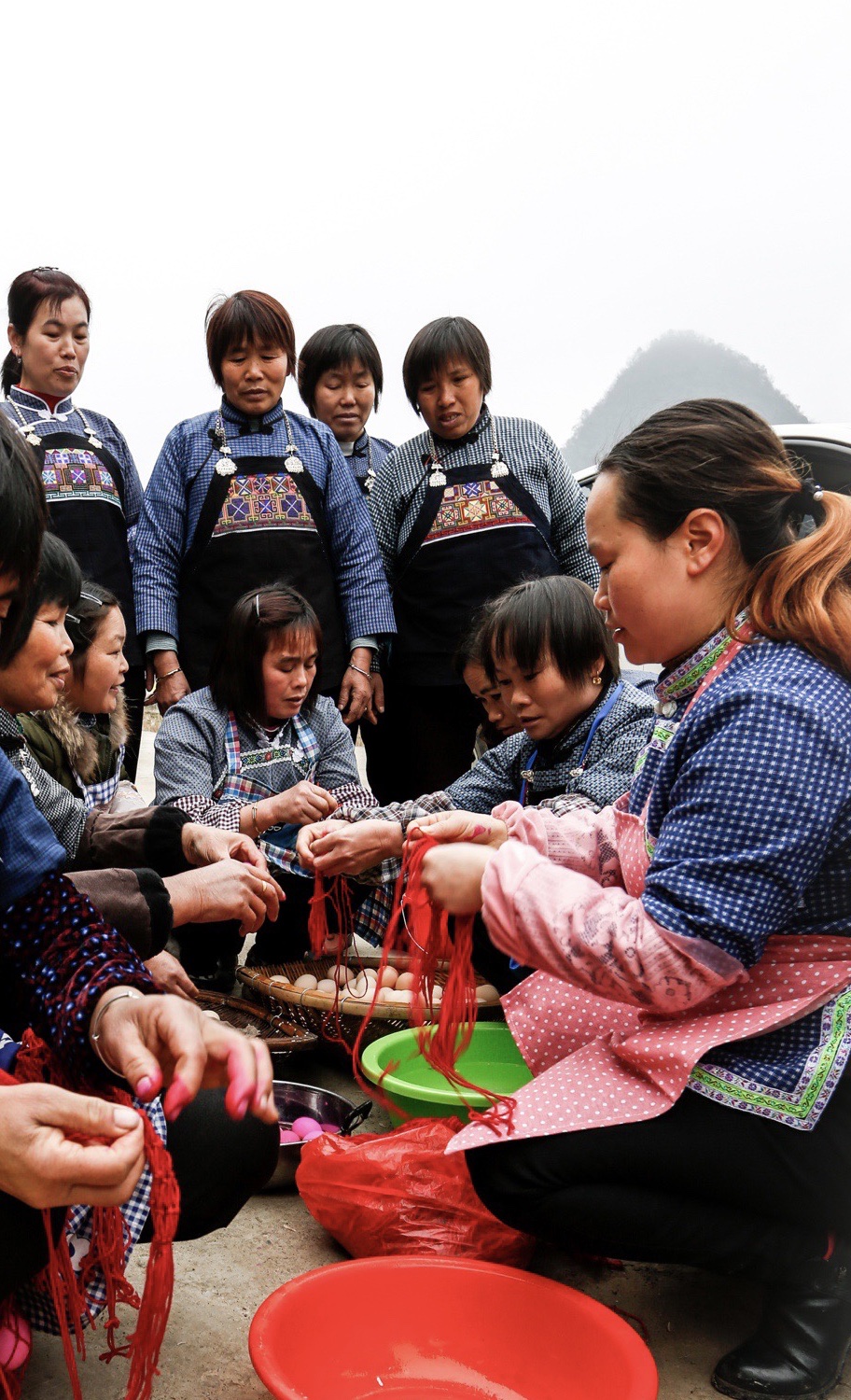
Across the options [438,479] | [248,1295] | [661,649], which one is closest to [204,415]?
[438,479]

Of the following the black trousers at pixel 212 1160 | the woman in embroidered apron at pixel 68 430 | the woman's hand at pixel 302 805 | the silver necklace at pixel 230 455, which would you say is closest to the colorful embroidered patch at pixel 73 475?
the woman in embroidered apron at pixel 68 430

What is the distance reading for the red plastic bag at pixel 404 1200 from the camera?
2.14 meters

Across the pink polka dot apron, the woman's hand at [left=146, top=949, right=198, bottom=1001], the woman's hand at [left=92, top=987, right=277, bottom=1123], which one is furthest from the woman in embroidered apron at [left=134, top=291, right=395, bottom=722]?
the woman's hand at [left=92, top=987, right=277, bottom=1123]

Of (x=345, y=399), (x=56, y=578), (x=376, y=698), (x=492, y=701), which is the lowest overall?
(x=376, y=698)

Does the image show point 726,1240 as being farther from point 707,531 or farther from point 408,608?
point 408,608

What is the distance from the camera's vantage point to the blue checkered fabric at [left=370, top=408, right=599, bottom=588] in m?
4.17

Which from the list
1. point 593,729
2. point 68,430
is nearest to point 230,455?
point 68,430

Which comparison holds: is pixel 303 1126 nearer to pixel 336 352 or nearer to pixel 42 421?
pixel 42 421

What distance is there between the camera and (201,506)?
406 centimetres

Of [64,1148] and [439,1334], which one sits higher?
[64,1148]

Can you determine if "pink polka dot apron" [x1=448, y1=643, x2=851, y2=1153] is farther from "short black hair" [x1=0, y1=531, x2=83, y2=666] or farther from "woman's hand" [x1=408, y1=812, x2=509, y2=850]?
"short black hair" [x1=0, y1=531, x2=83, y2=666]

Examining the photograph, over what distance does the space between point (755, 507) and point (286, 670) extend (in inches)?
82.6

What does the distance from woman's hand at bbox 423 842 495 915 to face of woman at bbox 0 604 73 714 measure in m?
1.10

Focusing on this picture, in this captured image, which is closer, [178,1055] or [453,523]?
[178,1055]
